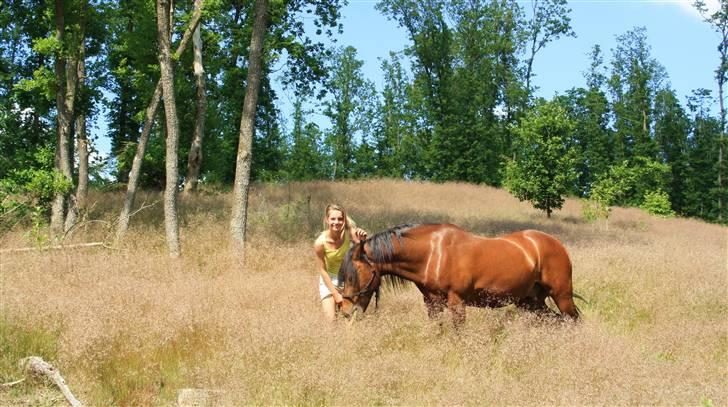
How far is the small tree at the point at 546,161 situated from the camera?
24.2 metres

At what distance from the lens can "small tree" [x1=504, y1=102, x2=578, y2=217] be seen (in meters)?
24.2

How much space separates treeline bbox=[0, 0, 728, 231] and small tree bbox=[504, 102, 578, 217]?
0.09 metres

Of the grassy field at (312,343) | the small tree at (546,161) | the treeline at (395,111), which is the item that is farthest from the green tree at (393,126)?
the grassy field at (312,343)

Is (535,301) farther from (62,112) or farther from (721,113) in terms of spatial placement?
(721,113)

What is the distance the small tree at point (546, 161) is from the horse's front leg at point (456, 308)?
1918 cm

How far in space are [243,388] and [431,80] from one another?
41657 millimetres

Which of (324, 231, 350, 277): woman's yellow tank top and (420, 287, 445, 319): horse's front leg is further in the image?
(324, 231, 350, 277): woman's yellow tank top

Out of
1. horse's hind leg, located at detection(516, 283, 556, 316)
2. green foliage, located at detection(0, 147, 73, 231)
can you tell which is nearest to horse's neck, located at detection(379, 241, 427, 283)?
horse's hind leg, located at detection(516, 283, 556, 316)

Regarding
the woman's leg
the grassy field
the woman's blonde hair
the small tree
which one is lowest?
the grassy field

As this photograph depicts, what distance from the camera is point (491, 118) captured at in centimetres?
4712

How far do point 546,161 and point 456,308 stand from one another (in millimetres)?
19528

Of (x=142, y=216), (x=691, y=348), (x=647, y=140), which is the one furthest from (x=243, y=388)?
(x=647, y=140)

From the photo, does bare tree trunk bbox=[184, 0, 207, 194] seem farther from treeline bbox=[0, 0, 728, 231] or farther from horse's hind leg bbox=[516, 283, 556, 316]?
horse's hind leg bbox=[516, 283, 556, 316]

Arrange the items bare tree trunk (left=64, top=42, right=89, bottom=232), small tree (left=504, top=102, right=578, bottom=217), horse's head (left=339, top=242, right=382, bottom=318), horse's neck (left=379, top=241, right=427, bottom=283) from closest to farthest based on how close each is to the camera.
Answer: horse's head (left=339, top=242, right=382, bottom=318)
horse's neck (left=379, top=241, right=427, bottom=283)
bare tree trunk (left=64, top=42, right=89, bottom=232)
small tree (left=504, top=102, right=578, bottom=217)
